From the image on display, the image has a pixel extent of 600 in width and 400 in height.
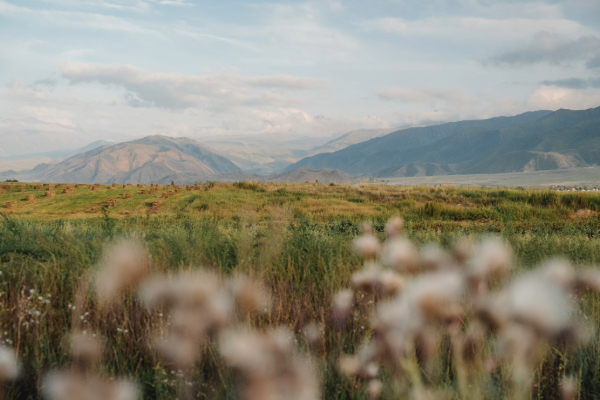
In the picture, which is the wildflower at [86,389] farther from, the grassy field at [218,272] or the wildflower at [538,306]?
the wildflower at [538,306]

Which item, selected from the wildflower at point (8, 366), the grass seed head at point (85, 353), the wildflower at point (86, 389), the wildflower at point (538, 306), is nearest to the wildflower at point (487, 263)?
the wildflower at point (538, 306)

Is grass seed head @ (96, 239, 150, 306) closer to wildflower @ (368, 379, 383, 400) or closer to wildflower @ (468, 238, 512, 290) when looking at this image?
wildflower @ (368, 379, 383, 400)

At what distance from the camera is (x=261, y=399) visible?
5.57 ft


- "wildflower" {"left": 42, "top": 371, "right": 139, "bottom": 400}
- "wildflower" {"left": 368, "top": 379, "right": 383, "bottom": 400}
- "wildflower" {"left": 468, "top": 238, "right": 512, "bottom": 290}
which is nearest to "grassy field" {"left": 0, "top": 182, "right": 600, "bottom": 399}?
"wildflower" {"left": 368, "top": 379, "right": 383, "bottom": 400}

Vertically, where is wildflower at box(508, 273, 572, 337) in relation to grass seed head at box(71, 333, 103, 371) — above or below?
above

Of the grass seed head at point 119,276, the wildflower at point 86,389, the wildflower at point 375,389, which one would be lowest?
the wildflower at point 375,389

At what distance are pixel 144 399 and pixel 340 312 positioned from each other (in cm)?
156

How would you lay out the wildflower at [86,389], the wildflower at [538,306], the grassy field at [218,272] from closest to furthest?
1. the wildflower at [538,306]
2. the wildflower at [86,389]
3. the grassy field at [218,272]

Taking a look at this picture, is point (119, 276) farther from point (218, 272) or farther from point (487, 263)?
point (487, 263)

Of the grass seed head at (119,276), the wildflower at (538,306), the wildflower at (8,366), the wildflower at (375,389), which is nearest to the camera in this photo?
the wildflower at (538,306)

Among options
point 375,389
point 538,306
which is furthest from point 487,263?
point 375,389

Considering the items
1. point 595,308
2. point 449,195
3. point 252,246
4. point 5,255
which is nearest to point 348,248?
point 252,246

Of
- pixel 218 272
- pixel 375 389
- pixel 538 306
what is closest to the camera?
pixel 538 306

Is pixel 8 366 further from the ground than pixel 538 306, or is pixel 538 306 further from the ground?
pixel 538 306
